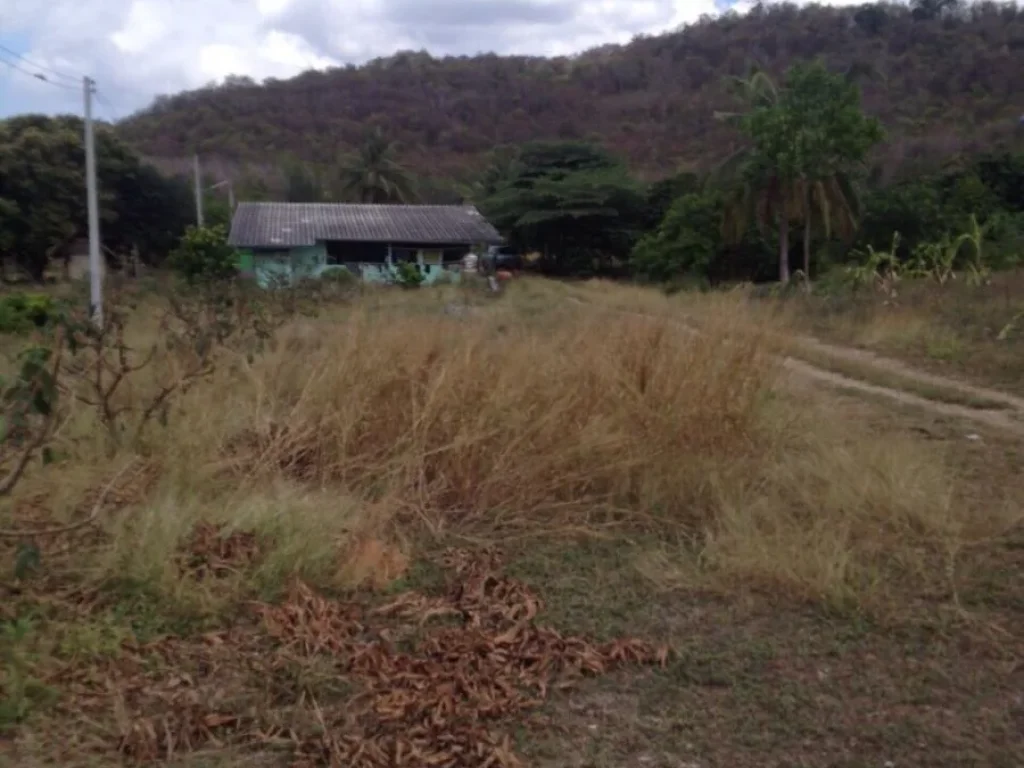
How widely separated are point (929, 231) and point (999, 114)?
106 ft

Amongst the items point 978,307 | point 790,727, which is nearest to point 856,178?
point 978,307

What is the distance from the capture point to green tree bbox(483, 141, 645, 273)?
142ft

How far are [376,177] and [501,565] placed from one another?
55.3 m

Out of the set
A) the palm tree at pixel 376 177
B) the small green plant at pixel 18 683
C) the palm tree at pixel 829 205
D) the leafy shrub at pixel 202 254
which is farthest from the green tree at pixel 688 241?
the small green plant at pixel 18 683

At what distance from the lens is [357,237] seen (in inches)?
1690

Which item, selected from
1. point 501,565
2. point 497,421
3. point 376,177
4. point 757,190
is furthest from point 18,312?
Result: point 376,177

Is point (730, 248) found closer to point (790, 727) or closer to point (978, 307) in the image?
point (978, 307)

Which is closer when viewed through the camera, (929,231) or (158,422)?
(158,422)

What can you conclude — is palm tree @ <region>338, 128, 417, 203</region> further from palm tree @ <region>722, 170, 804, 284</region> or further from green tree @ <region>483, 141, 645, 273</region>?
palm tree @ <region>722, 170, 804, 284</region>

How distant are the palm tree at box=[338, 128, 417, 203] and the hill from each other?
49.7 ft

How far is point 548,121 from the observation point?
85500 mm

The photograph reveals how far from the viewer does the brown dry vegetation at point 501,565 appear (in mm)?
3363

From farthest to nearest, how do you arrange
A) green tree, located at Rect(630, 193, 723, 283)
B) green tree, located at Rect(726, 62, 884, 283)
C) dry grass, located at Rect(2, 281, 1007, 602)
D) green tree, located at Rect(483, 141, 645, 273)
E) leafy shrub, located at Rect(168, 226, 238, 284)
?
green tree, located at Rect(483, 141, 645, 273) → green tree, located at Rect(630, 193, 723, 283) → leafy shrub, located at Rect(168, 226, 238, 284) → green tree, located at Rect(726, 62, 884, 283) → dry grass, located at Rect(2, 281, 1007, 602)

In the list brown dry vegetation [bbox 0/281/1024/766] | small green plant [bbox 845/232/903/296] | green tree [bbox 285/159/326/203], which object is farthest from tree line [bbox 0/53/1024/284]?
brown dry vegetation [bbox 0/281/1024/766]
